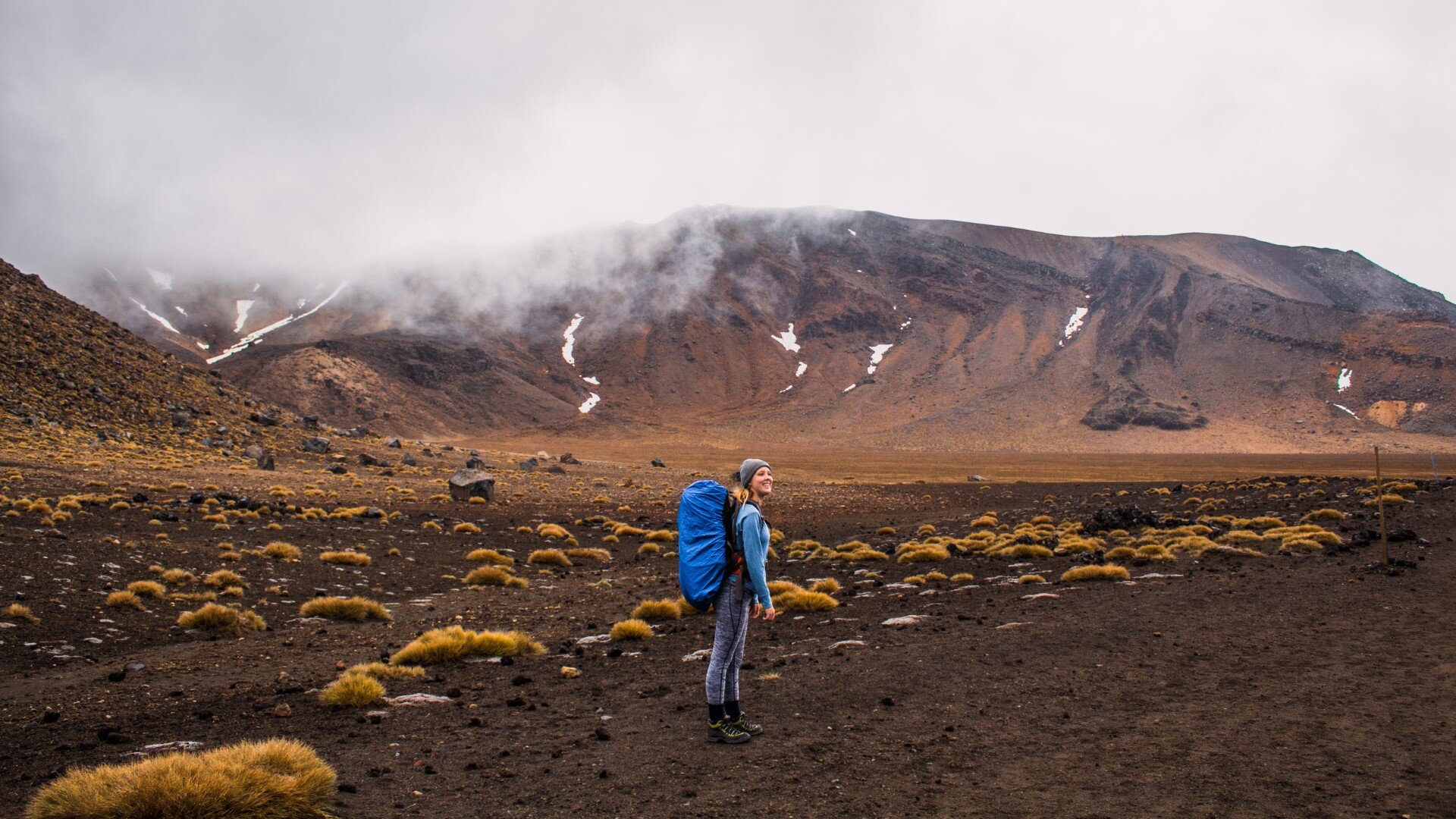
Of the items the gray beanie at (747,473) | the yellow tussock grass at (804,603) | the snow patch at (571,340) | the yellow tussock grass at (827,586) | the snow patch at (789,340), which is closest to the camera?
the gray beanie at (747,473)

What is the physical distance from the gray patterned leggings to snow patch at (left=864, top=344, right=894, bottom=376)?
149m

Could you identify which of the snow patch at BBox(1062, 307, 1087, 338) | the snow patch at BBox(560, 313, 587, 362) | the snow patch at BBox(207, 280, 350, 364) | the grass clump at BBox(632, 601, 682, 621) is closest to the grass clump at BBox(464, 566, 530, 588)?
the grass clump at BBox(632, 601, 682, 621)

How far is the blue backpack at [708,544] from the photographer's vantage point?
5.94 m

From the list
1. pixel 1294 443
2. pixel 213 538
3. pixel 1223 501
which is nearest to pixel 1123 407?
pixel 1294 443

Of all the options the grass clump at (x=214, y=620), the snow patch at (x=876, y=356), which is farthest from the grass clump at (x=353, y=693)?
the snow patch at (x=876, y=356)

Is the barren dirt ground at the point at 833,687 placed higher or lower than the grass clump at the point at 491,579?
higher

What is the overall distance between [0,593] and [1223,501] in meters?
30.3

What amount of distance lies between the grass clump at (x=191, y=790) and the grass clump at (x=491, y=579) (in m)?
10.8

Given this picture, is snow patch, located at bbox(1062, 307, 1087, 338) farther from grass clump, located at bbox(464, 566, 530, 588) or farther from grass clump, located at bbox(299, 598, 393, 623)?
grass clump, located at bbox(299, 598, 393, 623)

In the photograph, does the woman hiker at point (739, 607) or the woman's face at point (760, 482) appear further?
the woman's face at point (760, 482)

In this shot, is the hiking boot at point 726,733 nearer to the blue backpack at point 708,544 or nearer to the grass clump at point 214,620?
the blue backpack at point 708,544

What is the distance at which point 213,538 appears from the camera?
16.7 m

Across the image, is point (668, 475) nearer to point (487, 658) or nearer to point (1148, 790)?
point (487, 658)

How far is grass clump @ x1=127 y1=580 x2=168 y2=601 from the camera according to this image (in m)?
11.5
